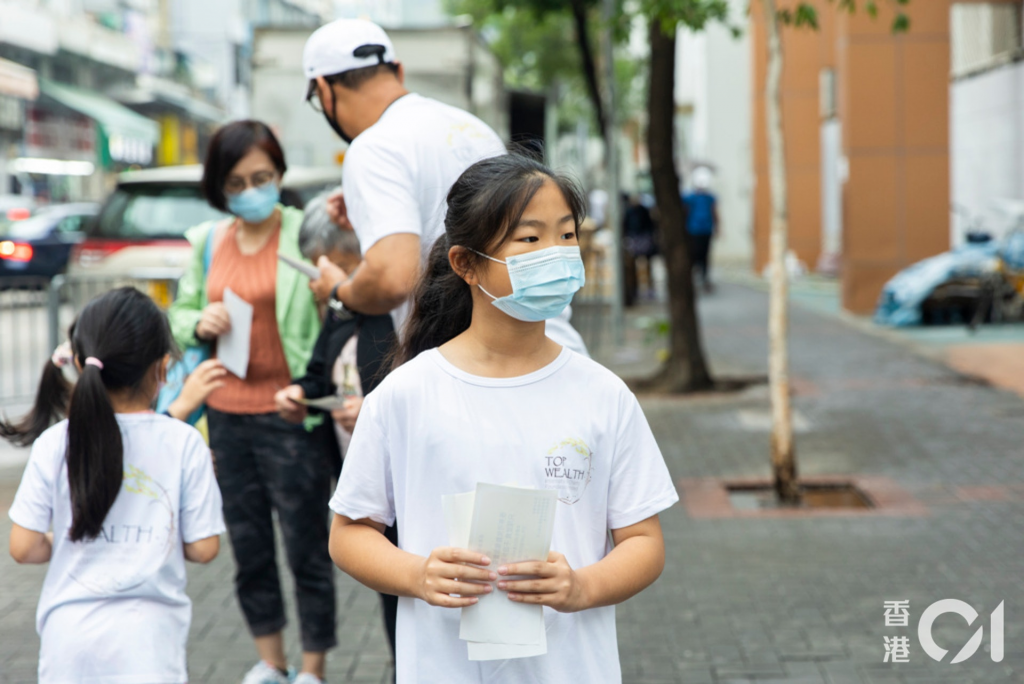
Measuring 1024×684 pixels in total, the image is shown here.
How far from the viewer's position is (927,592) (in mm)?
5070

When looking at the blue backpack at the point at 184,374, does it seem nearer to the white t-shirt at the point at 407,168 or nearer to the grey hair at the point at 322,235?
the grey hair at the point at 322,235

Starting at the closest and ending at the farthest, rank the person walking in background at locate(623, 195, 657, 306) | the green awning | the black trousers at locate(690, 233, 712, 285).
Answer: the person walking in background at locate(623, 195, 657, 306) → the black trousers at locate(690, 233, 712, 285) → the green awning

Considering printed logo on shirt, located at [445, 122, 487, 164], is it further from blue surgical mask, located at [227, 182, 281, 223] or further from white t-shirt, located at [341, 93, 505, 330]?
blue surgical mask, located at [227, 182, 281, 223]

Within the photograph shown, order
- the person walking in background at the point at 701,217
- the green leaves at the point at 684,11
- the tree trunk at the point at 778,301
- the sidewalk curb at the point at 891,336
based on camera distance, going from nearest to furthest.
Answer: the tree trunk at the point at 778,301, the green leaves at the point at 684,11, the sidewalk curb at the point at 891,336, the person walking in background at the point at 701,217

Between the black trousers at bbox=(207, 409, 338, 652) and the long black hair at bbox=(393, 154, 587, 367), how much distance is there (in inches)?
57.3

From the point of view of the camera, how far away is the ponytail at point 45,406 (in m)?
3.24

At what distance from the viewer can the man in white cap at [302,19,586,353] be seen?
317cm

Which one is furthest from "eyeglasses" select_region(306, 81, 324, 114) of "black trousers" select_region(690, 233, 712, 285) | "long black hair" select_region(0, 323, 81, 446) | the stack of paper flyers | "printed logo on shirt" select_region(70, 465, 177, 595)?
"black trousers" select_region(690, 233, 712, 285)

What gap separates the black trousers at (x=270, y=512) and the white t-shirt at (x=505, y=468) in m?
1.74

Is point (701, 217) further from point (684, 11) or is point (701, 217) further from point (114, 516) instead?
point (114, 516)

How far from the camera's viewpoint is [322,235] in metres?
3.73

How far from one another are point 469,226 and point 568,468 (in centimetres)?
Result: 47

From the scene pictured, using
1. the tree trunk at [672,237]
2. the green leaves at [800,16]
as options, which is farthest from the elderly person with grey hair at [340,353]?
the tree trunk at [672,237]

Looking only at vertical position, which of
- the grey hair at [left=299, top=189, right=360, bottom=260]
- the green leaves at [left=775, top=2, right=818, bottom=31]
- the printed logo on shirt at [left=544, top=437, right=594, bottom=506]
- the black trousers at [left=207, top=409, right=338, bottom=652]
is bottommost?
the black trousers at [left=207, top=409, right=338, bottom=652]
